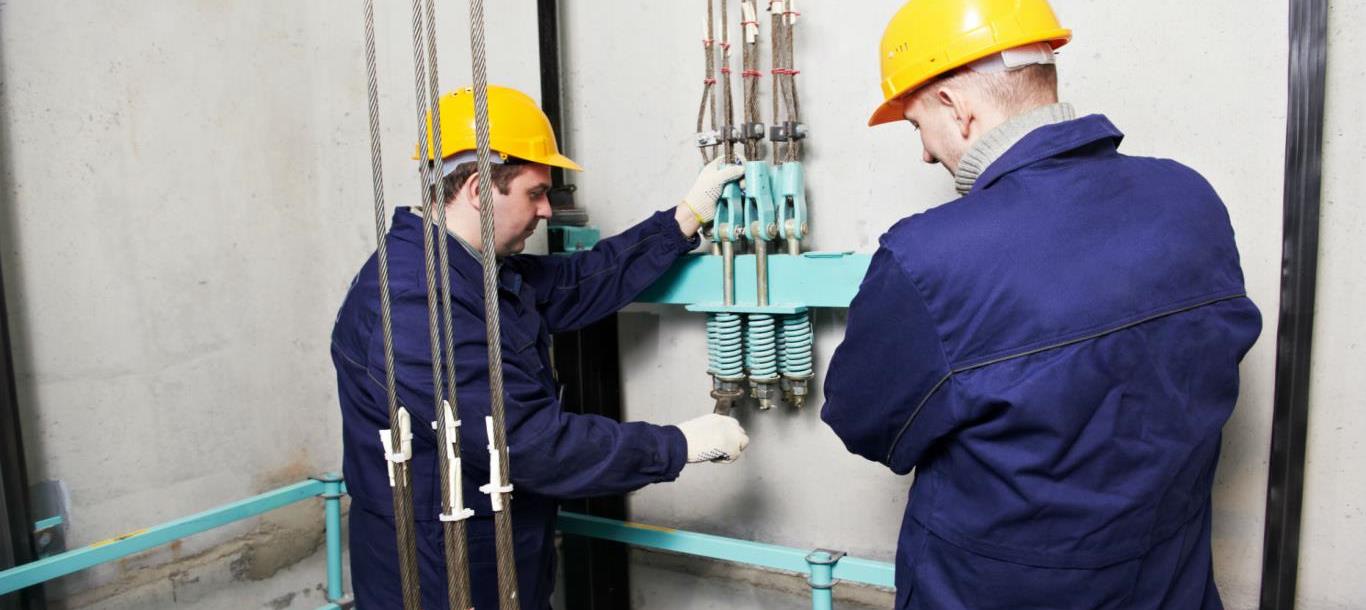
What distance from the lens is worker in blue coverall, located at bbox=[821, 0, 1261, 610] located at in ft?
2.64

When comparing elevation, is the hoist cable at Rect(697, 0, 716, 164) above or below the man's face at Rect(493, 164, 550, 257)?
above

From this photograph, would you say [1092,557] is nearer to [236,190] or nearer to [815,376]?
[815,376]

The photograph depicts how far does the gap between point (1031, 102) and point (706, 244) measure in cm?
75

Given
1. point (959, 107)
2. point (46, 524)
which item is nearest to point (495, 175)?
point (959, 107)

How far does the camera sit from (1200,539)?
3.18 ft

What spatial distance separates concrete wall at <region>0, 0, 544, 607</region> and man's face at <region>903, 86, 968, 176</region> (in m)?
0.90

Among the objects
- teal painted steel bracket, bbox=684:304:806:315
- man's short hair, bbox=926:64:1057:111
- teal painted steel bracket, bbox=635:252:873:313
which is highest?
man's short hair, bbox=926:64:1057:111

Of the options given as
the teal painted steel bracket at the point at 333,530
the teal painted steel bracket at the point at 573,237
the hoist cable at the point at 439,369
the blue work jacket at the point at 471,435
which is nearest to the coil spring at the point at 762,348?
the blue work jacket at the point at 471,435

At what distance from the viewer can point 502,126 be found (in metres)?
1.32

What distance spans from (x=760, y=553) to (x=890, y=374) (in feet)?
2.00

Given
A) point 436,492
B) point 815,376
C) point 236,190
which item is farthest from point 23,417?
point 815,376

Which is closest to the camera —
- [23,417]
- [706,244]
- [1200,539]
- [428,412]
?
[1200,539]

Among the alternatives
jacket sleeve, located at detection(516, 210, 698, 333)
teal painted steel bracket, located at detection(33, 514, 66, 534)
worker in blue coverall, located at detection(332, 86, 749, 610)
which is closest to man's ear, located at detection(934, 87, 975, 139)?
worker in blue coverall, located at detection(332, 86, 749, 610)

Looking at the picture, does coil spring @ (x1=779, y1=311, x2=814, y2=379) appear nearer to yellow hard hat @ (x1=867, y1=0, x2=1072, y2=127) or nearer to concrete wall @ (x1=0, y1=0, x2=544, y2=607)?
yellow hard hat @ (x1=867, y1=0, x2=1072, y2=127)
